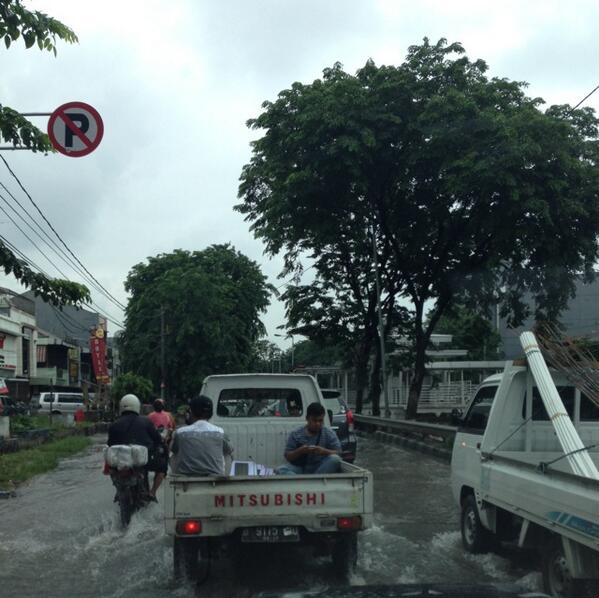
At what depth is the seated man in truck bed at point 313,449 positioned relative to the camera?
789cm

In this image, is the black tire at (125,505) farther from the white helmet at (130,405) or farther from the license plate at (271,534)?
the license plate at (271,534)

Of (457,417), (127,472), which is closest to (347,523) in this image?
(457,417)

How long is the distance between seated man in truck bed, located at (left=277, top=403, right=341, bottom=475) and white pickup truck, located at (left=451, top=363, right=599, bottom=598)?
1.36 m

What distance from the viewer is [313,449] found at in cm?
792

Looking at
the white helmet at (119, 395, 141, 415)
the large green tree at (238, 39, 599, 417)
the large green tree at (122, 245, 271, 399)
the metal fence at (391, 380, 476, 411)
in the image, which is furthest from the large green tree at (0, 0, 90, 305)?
the metal fence at (391, 380, 476, 411)

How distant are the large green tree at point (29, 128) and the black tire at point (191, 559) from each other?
13.1 feet

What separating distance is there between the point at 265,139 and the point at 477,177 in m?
7.38

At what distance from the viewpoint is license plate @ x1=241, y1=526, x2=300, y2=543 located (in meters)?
6.98

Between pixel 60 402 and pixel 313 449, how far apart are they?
4032cm

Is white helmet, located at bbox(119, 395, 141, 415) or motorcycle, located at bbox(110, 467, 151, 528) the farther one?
white helmet, located at bbox(119, 395, 141, 415)

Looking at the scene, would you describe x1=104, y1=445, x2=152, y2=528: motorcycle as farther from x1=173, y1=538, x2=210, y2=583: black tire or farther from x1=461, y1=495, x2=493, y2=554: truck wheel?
x1=461, y1=495, x2=493, y2=554: truck wheel

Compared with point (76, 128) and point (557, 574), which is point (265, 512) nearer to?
point (557, 574)

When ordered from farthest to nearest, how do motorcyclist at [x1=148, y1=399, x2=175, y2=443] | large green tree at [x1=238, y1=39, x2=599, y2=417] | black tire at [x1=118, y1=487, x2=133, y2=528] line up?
large green tree at [x1=238, y1=39, x2=599, y2=417] < motorcyclist at [x1=148, y1=399, x2=175, y2=443] < black tire at [x1=118, y1=487, x2=133, y2=528]

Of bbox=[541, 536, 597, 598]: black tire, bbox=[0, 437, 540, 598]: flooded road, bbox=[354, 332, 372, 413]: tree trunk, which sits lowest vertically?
bbox=[0, 437, 540, 598]: flooded road
